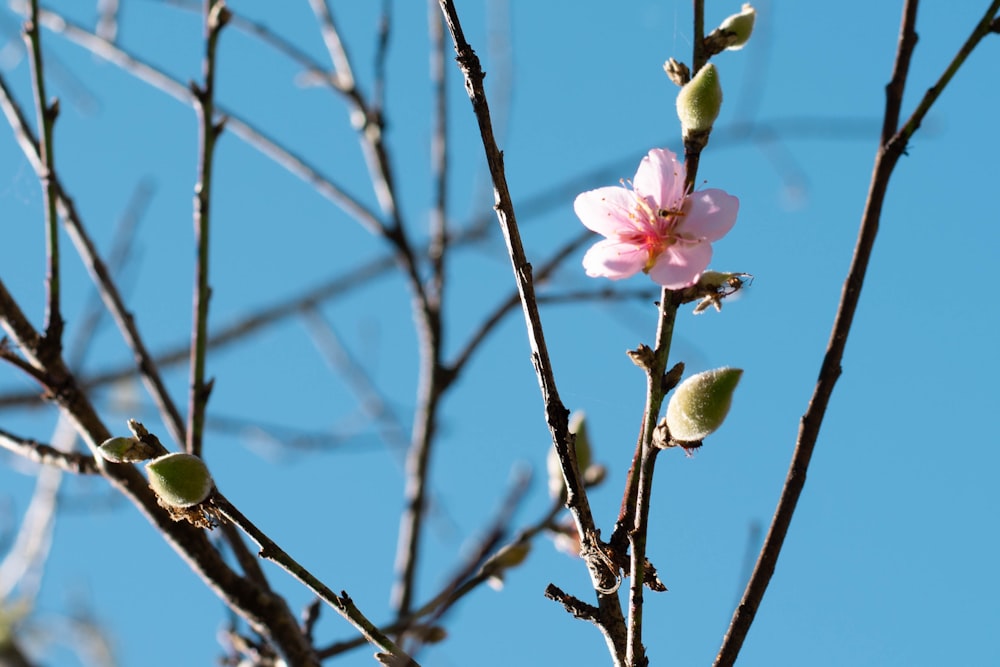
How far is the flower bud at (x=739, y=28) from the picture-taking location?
978 mm

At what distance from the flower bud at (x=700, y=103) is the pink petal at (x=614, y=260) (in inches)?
7.0

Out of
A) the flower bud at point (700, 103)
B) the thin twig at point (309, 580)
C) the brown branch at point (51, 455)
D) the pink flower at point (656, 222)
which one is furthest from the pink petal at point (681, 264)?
the brown branch at point (51, 455)

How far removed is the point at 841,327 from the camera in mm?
950

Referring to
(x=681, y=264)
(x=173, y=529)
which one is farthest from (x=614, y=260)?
(x=173, y=529)

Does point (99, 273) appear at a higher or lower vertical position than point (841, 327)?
higher

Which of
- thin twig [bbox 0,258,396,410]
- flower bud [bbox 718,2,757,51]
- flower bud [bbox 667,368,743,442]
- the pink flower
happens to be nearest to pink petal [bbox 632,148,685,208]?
the pink flower

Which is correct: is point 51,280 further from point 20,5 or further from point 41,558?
point 20,5

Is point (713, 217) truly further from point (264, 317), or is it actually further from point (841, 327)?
point (264, 317)

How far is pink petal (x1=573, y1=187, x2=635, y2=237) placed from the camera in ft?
3.70

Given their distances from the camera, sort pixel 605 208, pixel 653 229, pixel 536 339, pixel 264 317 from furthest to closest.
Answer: pixel 264 317, pixel 605 208, pixel 653 229, pixel 536 339

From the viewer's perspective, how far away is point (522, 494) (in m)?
1.63

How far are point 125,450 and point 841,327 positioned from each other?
0.67 metres

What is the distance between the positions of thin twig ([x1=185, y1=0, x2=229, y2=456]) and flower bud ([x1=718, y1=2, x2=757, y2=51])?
0.70m

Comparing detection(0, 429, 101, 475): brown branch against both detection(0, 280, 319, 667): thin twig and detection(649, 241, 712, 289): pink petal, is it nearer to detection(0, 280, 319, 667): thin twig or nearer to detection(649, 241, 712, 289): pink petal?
detection(0, 280, 319, 667): thin twig
